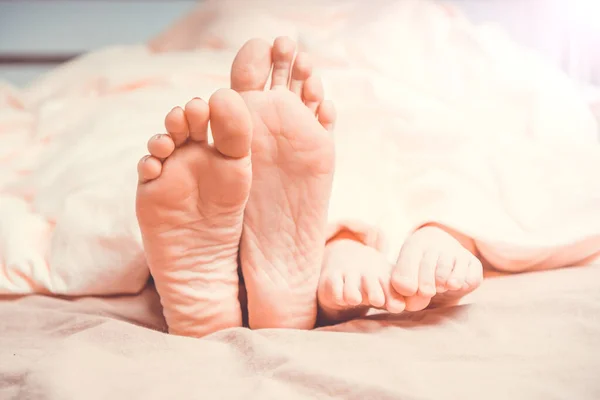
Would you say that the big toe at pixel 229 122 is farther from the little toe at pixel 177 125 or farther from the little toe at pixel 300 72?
the little toe at pixel 300 72

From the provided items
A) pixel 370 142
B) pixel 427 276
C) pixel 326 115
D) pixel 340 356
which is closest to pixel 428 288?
pixel 427 276

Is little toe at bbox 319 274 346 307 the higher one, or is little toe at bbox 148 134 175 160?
little toe at bbox 148 134 175 160

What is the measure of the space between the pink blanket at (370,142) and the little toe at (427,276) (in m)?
0.14

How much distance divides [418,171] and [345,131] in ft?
0.44

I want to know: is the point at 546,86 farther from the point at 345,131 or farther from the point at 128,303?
the point at 128,303

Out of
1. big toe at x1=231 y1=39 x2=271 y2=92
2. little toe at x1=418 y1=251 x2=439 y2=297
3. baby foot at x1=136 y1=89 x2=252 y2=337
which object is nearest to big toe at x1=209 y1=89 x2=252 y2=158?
baby foot at x1=136 y1=89 x2=252 y2=337

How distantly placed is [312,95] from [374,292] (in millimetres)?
260

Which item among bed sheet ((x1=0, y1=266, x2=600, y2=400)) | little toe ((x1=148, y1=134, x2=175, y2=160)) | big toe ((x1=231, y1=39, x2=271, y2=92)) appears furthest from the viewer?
big toe ((x1=231, y1=39, x2=271, y2=92))

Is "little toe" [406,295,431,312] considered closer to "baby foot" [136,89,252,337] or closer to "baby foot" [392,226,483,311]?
"baby foot" [392,226,483,311]

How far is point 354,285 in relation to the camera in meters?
0.68

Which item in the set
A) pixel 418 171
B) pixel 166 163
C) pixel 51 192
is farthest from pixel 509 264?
pixel 51 192

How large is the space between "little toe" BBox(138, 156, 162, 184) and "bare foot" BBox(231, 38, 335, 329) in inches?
5.0

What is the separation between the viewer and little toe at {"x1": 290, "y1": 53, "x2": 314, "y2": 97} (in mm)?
790

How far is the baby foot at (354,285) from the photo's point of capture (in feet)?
2.20
